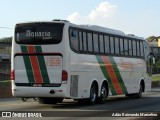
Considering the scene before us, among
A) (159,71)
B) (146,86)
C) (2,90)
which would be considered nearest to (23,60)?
(2,90)

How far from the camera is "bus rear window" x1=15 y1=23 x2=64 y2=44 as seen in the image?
19531 millimetres

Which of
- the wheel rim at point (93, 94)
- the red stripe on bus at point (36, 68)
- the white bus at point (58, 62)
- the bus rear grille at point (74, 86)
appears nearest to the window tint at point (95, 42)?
the white bus at point (58, 62)

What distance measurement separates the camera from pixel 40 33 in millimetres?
19688

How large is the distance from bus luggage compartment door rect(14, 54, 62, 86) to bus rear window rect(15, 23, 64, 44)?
2.03 feet

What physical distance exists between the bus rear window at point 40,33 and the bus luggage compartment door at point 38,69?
2.03 ft

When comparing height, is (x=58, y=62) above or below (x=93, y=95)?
above

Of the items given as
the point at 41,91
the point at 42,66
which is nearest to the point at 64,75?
the point at 42,66

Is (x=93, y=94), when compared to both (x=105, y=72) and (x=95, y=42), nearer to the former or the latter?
(x=105, y=72)

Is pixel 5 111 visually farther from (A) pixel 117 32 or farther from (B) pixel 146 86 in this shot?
(B) pixel 146 86

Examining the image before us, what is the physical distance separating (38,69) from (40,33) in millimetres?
1469

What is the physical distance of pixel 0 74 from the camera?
63.3 metres

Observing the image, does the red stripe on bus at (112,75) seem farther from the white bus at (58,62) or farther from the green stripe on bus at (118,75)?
the white bus at (58,62)

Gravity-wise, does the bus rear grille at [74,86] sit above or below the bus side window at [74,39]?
below

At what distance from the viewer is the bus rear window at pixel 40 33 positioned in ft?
64.1
